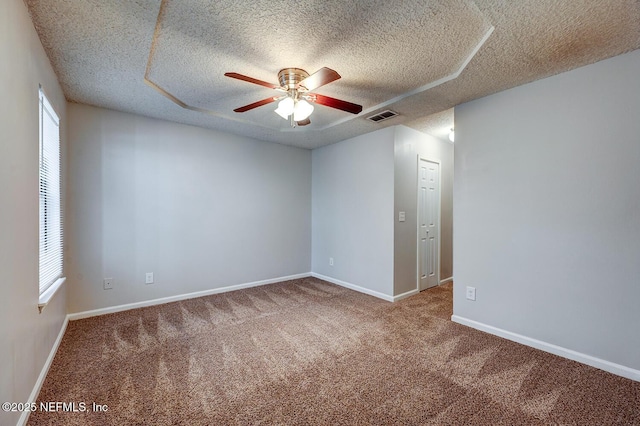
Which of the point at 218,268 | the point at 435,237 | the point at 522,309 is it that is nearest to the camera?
the point at 522,309

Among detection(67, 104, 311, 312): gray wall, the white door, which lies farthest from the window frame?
the white door

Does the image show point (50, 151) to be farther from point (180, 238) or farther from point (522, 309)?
point (522, 309)

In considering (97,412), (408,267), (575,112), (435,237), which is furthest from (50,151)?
(435,237)

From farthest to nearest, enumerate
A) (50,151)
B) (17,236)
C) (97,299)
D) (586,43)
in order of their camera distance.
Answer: (97,299)
(50,151)
(586,43)
(17,236)

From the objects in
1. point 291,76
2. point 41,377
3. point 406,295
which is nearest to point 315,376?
point 41,377

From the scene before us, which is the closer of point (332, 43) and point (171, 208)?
point (332, 43)

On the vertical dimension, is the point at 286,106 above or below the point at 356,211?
above

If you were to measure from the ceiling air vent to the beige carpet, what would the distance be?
239cm

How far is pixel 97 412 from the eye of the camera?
5.43 ft

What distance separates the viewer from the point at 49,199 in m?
2.37

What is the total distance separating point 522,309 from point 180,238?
399 centimetres

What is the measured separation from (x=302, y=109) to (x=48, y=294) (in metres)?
2.48

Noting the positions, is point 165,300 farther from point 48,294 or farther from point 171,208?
point 48,294

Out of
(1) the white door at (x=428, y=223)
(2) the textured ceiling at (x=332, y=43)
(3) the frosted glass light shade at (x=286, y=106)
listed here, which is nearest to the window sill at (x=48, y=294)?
(2) the textured ceiling at (x=332, y=43)
